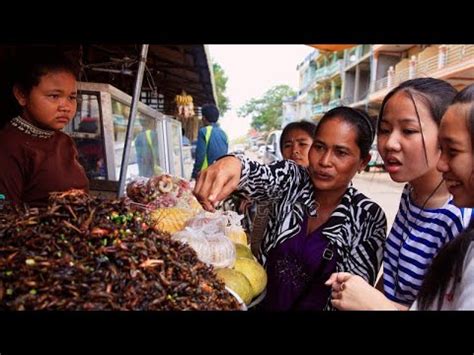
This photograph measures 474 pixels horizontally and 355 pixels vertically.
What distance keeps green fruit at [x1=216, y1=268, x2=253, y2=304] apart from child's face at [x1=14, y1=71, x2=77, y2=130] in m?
0.99

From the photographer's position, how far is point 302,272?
1605 millimetres

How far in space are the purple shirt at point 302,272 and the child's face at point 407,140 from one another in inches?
17.6

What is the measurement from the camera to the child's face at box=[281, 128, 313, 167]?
Result: 315 cm

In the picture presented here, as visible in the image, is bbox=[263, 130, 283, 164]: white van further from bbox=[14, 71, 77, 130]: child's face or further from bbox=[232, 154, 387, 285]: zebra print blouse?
bbox=[14, 71, 77, 130]: child's face

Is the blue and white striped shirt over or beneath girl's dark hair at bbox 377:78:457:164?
beneath

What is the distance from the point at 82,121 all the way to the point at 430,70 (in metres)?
11.9

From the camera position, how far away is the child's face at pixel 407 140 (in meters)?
1.26

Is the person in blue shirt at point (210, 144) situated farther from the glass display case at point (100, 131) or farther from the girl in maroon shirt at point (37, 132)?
the girl in maroon shirt at point (37, 132)

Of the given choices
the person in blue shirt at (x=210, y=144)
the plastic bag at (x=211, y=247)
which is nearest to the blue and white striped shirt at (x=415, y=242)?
the plastic bag at (x=211, y=247)

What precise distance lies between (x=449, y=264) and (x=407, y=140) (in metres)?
0.42

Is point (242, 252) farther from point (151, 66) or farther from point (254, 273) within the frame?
point (151, 66)

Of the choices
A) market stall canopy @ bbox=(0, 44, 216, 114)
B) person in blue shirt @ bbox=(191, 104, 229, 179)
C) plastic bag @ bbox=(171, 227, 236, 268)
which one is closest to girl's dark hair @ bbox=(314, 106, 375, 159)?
plastic bag @ bbox=(171, 227, 236, 268)
